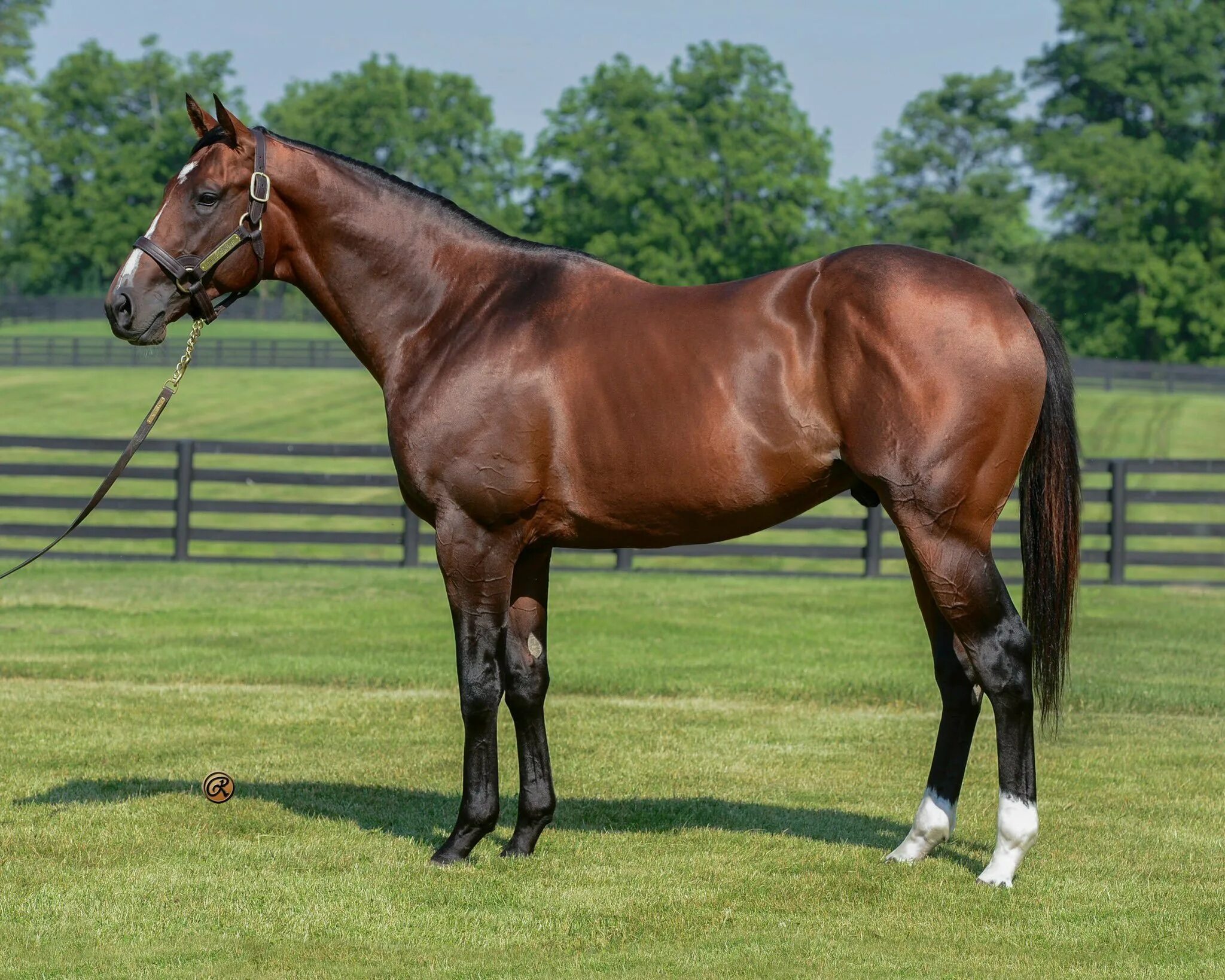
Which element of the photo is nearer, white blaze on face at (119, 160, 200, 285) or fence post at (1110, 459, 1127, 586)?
white blaze on face at (119, 160, 200, 285)

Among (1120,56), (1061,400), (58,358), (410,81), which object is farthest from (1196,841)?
(410,81)

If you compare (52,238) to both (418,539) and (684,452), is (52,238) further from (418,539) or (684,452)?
(684,452)

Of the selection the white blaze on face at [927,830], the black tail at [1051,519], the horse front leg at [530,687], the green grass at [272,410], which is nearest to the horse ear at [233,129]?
the horse front leg at [530,687]

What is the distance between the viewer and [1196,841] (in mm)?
5691

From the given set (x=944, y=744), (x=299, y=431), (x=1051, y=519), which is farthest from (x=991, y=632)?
(x=299, y=431)

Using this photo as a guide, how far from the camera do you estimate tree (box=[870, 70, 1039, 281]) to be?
71.8m

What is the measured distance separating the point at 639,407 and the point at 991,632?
1408 millimetres

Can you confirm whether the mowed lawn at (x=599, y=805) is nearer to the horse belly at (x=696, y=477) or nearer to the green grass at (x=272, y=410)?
the horse belly at (x=696, y=477)

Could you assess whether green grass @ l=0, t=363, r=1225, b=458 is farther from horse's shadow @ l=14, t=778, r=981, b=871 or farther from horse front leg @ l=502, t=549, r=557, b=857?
horse front leg @ l=502, t=549, r=557, b=857

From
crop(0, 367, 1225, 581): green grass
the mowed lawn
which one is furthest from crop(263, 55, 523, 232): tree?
the mowed lawn

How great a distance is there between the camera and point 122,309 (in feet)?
18.0

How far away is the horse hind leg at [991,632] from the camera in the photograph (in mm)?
4984

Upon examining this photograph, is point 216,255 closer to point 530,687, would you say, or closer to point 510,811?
point 530,687

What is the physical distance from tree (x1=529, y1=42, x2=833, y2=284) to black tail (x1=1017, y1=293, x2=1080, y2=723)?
56.6 metres
